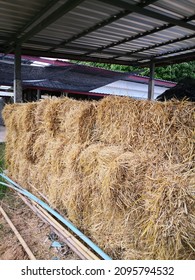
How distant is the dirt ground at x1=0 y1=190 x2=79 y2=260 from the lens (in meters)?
2.35

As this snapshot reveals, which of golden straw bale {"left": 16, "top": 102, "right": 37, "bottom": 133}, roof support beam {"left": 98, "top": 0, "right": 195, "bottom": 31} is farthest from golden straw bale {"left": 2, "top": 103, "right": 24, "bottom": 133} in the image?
roof support beam {"left": 98, "top": 0, "right": 195, "bottom": 31}

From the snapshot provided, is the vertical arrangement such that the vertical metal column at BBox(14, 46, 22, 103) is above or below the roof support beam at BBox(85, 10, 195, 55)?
below

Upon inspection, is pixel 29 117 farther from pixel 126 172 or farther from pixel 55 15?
pixel 126 172

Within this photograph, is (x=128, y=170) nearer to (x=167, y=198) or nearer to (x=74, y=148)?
(x=167, y=198)

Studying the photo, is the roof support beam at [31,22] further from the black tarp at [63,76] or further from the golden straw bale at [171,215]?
the golden straw bale at [171,215]

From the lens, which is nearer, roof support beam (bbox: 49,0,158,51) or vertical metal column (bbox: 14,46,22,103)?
roof support beam (bbox: 49,0,158,51)

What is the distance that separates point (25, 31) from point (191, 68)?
14.1m

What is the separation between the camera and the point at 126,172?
1770mm

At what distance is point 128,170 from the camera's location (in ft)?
5.78

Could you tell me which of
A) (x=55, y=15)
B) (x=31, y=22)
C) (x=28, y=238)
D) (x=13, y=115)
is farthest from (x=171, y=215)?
(x=31, y=22)

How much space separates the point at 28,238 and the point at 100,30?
400 cm

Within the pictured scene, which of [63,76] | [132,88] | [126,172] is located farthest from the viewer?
[132,88]

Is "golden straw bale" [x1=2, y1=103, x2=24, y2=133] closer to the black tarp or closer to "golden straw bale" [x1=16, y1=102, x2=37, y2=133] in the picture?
"golden straw bale" [x1=16, y1=102, x2=37, y2=133]

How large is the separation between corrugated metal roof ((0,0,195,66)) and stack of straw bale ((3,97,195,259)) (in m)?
1.74
